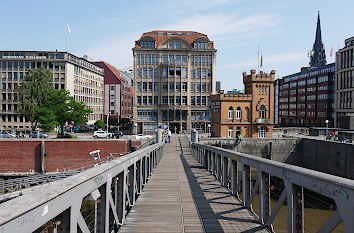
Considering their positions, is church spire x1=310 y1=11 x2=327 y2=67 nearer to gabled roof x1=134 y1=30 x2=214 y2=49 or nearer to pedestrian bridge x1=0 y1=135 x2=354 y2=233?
gabled roof x1=134 y1=30 x2=214 y2=49

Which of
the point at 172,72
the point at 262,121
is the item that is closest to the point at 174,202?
the point at 262,121

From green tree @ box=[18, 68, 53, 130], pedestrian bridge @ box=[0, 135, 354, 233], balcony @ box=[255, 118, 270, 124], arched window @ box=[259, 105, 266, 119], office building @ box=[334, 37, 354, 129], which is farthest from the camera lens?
office building @ box=[334, 37, 354, 129]

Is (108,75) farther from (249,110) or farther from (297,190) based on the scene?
(297,190)

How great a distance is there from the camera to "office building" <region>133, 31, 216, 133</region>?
2763 inches

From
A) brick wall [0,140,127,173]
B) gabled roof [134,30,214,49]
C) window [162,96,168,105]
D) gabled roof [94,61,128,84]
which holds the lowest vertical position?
brick wall [0,140,127,173]

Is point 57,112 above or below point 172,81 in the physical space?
below

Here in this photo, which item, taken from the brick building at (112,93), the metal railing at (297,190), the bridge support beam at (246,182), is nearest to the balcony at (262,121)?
the metal railing at (297,190)

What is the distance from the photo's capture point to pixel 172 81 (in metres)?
70.8

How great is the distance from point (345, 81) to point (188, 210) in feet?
243

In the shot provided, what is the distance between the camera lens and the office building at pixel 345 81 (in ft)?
227

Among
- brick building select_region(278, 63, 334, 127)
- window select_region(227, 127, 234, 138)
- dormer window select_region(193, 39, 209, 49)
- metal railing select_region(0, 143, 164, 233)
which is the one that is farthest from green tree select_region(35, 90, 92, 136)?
brick building select_region(278, 63, 334, 127)

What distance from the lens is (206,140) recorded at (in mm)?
48500

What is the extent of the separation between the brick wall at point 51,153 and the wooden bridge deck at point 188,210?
32.4 meters

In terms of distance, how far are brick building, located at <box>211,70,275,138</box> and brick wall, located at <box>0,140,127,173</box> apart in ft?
71.6
